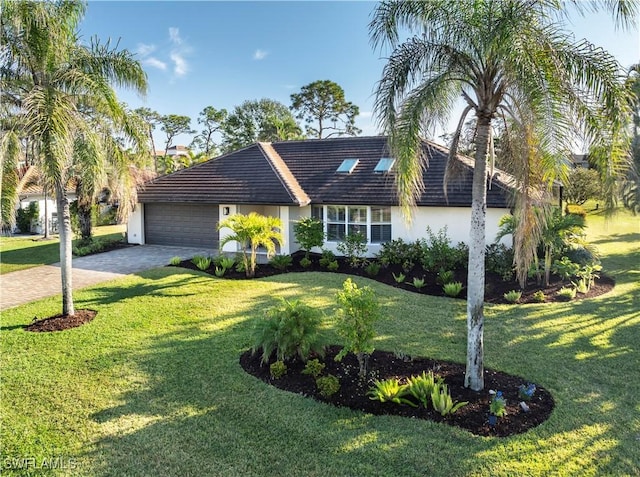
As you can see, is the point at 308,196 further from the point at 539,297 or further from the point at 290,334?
the point at 290,334

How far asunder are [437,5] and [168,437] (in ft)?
24.7

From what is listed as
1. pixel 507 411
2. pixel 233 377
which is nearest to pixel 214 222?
pixel 233 377

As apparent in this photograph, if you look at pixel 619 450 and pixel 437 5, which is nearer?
pixel 619 450

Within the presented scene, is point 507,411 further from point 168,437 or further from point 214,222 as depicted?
point 214,222

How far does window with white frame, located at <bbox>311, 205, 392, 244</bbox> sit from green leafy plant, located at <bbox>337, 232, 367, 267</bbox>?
1.00 metres

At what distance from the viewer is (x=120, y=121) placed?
9.59m

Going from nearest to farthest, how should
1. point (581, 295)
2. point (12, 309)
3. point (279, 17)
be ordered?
point (12, 309) < point (581, 295) < point (279, 17)

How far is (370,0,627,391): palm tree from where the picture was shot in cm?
529

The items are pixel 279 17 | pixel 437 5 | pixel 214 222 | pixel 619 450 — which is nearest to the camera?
pixel 619 450

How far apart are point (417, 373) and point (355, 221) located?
10879 millimetres

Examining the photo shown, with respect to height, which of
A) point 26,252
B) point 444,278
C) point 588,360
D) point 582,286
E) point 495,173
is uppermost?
point 495,173

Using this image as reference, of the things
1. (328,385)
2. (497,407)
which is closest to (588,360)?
(497,407)

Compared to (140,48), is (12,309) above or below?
below

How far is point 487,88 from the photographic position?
6.29 metres
